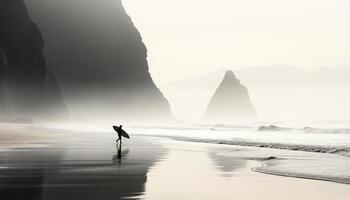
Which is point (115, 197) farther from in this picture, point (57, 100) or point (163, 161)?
point (57, 100)

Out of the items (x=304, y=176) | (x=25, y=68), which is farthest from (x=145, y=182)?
(x=25, y=68)

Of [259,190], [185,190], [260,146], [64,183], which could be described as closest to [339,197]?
[259,190]

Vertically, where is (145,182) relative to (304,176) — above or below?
below

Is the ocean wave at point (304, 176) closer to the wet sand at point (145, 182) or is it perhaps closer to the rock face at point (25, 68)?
the wet sand at point (145, 182)

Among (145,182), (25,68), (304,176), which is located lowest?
(145,182)

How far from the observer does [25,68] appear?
473 ft

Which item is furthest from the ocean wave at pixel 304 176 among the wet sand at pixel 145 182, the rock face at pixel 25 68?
the rock face at pixel 25 68

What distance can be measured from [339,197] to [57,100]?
144888mm

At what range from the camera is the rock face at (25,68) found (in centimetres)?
14012

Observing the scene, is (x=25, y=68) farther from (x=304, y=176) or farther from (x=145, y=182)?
(x=145, y=182)

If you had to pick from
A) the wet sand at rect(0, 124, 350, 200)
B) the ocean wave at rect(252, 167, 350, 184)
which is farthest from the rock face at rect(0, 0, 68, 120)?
the ocean wave at rect(252, 167, 350, 184)

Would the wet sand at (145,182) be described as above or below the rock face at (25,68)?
below

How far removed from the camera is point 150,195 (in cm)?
1528

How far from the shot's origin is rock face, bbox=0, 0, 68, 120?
140125 mm
